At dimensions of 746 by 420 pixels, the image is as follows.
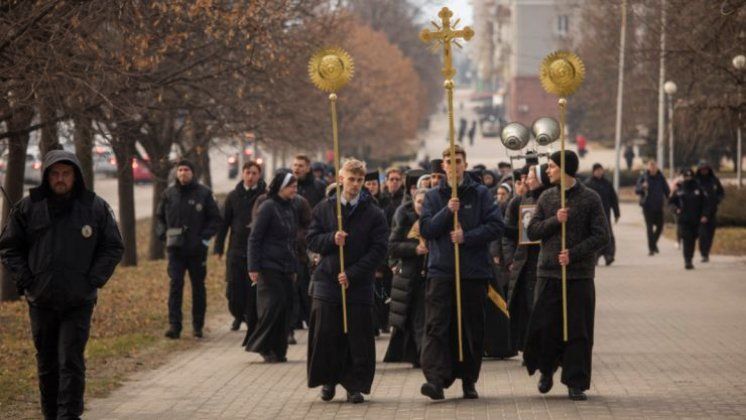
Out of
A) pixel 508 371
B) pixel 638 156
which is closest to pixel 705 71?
pixel 508 371

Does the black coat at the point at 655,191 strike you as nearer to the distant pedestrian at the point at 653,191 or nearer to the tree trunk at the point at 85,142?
the distant pedestrian at the point at 653,191

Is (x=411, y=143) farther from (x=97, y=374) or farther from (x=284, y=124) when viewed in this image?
(x=97, y=374)

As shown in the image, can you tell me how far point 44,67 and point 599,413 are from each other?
615 cm

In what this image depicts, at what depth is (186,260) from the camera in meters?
17.2

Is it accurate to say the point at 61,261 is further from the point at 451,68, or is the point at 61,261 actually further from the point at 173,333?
the point at 173,333

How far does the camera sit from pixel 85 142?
20.8 meters

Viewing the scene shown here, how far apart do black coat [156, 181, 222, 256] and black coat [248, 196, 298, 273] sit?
2579 millimetres

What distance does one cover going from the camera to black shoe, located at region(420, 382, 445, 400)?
11.4 meters

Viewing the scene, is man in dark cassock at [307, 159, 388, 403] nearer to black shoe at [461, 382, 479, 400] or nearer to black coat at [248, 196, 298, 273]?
black shoe at [461, 382, 479, 400]

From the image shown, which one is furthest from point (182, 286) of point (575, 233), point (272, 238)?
point (575, 233)

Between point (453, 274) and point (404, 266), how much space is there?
2254 mm

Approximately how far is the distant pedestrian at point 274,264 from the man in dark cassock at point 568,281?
3.37 m

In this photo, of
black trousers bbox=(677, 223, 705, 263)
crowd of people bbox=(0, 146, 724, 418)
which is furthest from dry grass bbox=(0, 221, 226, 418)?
black trousers bbox=(677, 223, 705, 263)

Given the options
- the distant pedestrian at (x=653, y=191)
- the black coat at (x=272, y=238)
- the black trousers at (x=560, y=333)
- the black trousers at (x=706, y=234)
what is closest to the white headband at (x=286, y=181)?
the black coat at (x=272, y=238)
